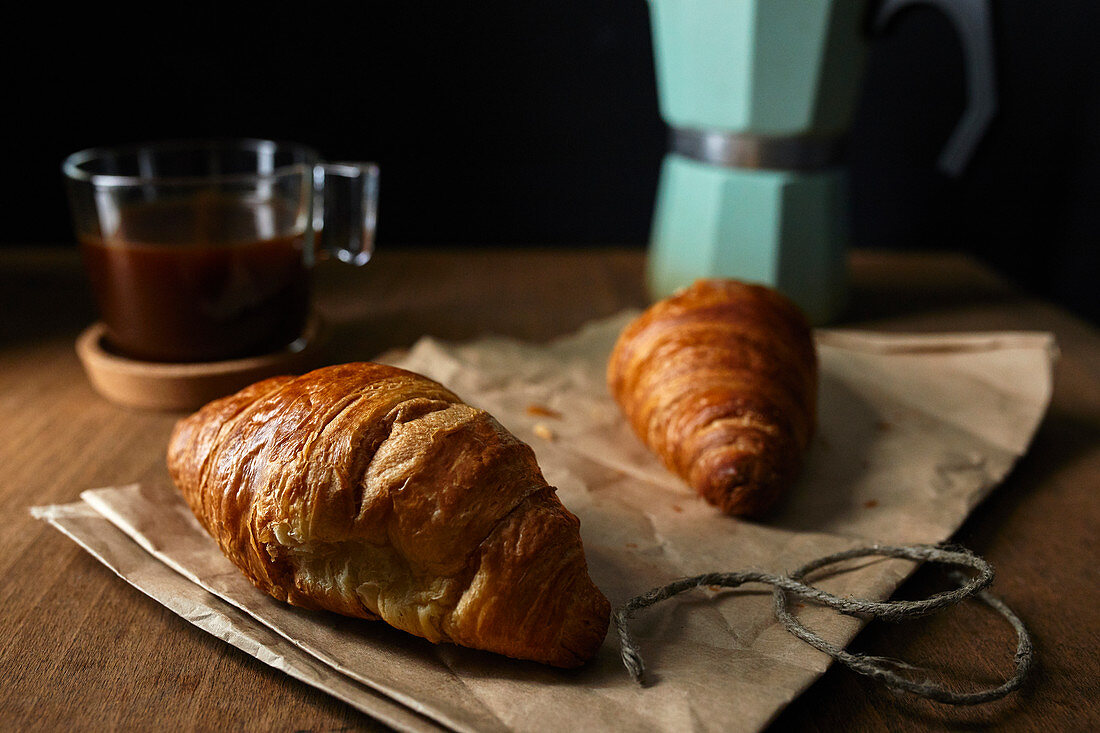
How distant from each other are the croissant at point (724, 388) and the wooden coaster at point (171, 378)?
0.43 meters

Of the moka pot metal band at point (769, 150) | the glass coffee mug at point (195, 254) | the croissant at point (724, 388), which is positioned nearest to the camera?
the croissant at point (724, 388)

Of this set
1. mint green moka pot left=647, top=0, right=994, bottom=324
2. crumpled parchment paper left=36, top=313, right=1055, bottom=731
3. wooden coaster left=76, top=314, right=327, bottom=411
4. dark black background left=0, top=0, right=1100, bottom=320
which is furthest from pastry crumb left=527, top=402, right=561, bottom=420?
dark black background left=0, top=0, right=1100, bottom=320

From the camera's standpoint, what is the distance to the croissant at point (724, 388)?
808 millimetres

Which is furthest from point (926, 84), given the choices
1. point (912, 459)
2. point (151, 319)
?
point (151, 319)

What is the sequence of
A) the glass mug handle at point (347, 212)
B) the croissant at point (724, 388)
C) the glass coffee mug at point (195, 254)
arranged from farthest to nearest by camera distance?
the glass mug handle at point (347, 212) → the glass coffee mug at point (195, 254) → the croissant at point (724, 388)

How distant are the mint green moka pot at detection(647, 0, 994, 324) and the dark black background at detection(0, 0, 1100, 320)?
0.37 m

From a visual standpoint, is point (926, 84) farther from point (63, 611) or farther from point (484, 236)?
point (63, 611)

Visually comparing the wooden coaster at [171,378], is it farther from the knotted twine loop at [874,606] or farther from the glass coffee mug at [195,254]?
the knotted twine loop at [874,606]

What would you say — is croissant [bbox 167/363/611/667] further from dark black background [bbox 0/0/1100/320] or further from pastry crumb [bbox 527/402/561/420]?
dark black background [bbox 0/0/1100/320]

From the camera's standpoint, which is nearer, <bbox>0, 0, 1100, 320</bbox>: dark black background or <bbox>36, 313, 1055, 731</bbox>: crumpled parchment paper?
<bbox>36, 313, 1055, 731</bbox>: crumpled parchment paper

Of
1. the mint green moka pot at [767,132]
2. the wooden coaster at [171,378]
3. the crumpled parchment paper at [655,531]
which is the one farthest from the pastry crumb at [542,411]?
the mint green moka pot at [767,132]

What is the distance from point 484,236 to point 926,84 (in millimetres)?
907

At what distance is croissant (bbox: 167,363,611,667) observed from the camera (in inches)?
23.0

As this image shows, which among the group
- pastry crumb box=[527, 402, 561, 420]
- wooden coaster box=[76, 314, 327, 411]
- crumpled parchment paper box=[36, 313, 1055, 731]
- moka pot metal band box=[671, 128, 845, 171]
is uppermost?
moka pot metal band box=[671, 128, 845, 171]
